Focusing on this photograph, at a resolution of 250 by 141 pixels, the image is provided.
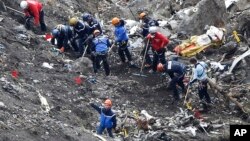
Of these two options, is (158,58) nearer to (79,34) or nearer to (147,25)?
(147,25)

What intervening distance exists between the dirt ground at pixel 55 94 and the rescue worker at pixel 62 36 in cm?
39

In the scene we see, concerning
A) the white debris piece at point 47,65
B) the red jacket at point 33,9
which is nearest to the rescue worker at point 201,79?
the white debris piece at point 47,65

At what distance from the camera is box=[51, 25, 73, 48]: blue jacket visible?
20.3m

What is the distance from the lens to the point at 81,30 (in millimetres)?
20172

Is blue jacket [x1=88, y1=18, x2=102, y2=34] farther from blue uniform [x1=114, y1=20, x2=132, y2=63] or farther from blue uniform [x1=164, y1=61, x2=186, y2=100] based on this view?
blue uniform [x1=164, y1=61, x2=186, y2=100]

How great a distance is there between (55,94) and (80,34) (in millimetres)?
3461

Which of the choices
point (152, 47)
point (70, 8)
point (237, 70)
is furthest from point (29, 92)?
point (70, 8)

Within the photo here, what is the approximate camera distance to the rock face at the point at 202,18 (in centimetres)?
2359

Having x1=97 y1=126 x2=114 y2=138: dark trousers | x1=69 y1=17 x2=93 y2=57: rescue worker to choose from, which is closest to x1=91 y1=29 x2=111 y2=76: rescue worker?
x1=69 y1=17 x2=93 y2=57: rescue worker

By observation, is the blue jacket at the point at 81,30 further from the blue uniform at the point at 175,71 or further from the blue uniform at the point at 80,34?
the blue uniform at the point at 175,71

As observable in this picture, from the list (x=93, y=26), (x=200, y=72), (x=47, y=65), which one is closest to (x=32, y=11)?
(x=93, y=26)

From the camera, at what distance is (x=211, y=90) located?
19062 millimetres

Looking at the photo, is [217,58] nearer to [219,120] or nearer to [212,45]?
[212,45]

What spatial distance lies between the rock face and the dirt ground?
12.5ft
